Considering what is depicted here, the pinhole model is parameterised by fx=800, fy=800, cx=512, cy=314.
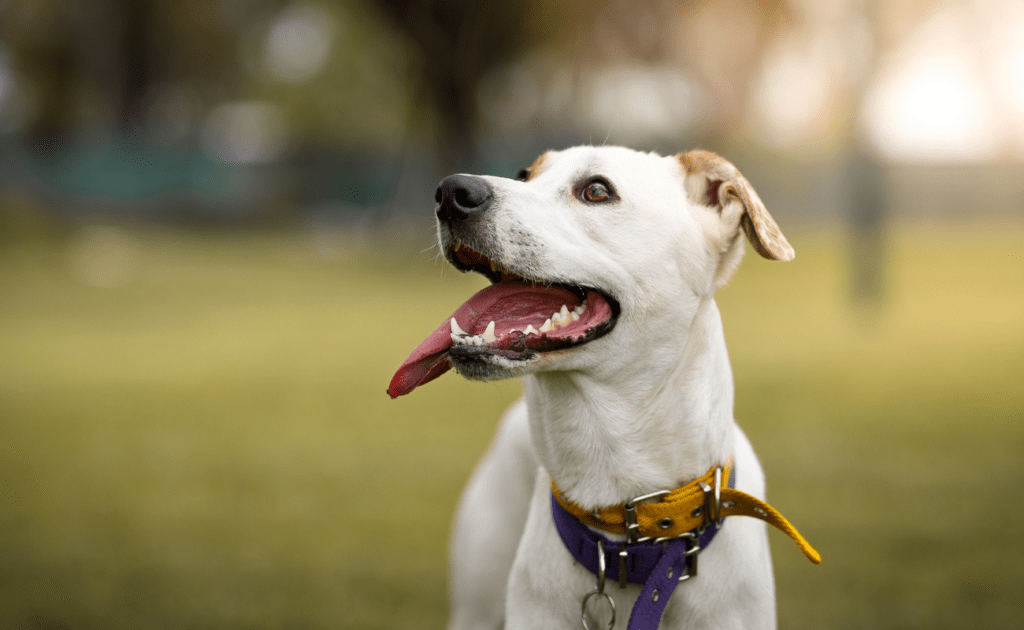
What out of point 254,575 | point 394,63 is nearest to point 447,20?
point 394,63

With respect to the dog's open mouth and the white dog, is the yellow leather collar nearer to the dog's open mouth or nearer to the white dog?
the white dog

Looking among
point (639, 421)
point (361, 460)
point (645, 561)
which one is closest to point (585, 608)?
point (645, 561)

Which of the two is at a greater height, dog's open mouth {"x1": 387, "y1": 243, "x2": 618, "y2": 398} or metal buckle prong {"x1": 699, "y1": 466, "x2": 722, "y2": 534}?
dog's open mouth {"x1": 387, "y1": 243, "x2": 618, "y2": 398}

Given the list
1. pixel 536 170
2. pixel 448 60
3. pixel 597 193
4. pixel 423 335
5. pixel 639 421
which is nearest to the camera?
pixel 639 421

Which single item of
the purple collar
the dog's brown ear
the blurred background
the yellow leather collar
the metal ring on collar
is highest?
the dog's brown ear

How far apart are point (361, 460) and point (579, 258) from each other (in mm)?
4136

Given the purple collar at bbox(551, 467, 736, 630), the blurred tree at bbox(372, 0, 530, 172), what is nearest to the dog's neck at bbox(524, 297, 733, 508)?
the purple collar at bbox(551, 467, 736, 630)

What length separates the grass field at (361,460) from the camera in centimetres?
396

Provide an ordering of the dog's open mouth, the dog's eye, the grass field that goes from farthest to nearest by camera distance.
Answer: the grass field, the dog's eye, the dog's open mouth

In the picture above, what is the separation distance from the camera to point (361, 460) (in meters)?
6.08

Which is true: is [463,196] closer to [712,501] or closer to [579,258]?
[579,258]

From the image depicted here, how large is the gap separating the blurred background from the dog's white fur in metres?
0.71

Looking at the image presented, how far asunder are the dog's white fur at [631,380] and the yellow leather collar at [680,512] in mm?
51

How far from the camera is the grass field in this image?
3.96 meters
